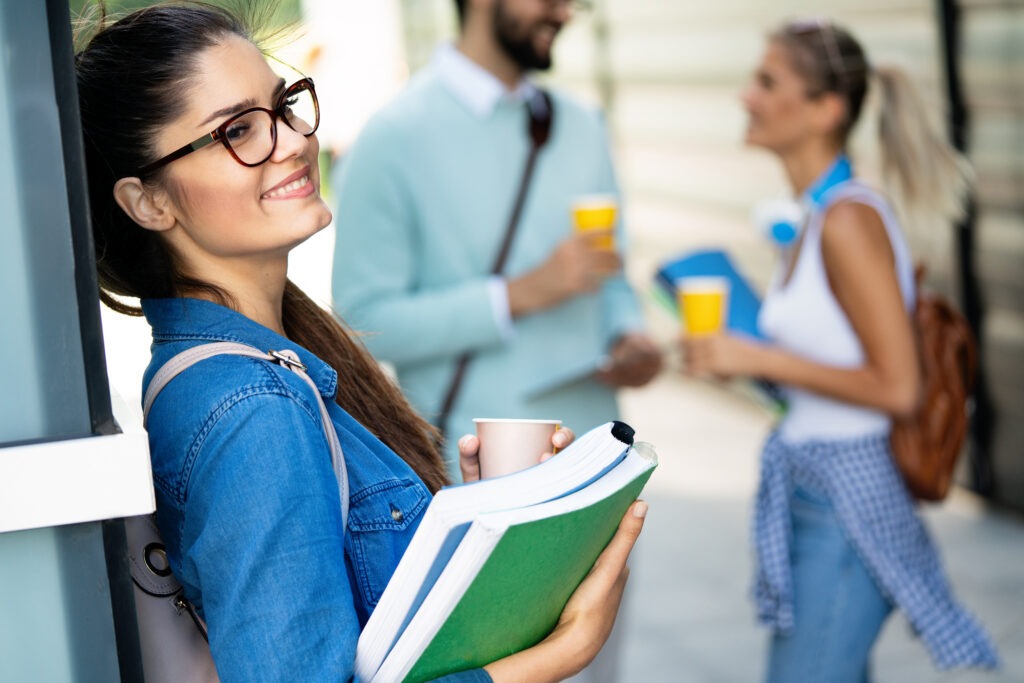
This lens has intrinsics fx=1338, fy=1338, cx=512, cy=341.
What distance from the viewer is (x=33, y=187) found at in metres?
1.23

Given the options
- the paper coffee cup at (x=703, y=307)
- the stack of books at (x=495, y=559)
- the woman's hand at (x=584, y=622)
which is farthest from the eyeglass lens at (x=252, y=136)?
the paper coffee cup at (x=703, y=307)

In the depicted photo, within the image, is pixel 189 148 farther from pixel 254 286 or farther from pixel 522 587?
pixel 522 587

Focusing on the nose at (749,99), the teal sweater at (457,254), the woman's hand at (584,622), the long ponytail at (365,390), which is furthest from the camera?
the nose at (749,99)

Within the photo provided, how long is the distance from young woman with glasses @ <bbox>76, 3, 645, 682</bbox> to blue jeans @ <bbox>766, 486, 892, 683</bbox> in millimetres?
1412

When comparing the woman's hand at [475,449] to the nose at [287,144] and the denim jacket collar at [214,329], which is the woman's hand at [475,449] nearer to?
the denim jacket collar at [214,329]

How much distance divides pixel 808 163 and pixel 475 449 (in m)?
1.89

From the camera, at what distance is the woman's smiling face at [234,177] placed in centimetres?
154

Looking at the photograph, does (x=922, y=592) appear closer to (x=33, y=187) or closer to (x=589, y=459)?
(x=589, y=459)

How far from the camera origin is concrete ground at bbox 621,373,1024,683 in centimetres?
434

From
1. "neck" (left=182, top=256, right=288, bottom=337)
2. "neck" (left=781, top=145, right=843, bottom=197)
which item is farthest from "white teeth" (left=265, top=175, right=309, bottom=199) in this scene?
"neck" (left=781, top=145, right=843, bottom=197)

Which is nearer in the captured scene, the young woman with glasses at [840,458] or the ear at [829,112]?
the young woman with glasses at [840,458]

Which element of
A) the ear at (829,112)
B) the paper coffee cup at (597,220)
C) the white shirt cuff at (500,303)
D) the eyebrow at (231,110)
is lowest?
the white shirt cuff at (500,303)

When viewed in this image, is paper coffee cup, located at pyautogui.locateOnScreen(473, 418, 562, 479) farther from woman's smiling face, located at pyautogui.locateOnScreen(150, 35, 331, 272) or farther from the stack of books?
woman's smiling face, located at pyautogui.locateOnScreen(150, 35, 331, 272)

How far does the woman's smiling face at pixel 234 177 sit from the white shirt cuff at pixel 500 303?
1486 mm
